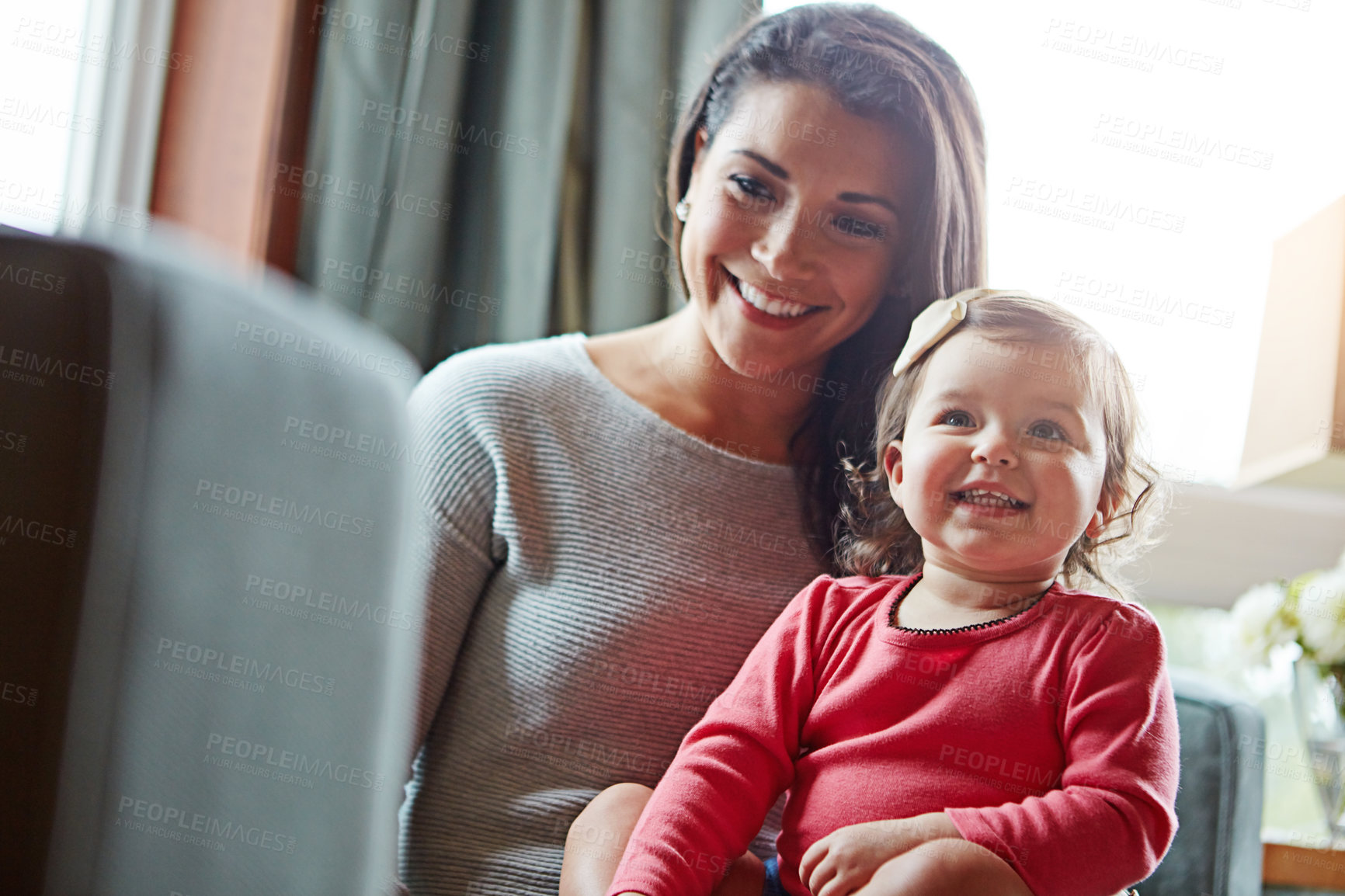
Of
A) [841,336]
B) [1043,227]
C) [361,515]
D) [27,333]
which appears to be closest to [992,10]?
[1043,227]

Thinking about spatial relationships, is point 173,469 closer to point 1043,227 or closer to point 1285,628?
point 1043,227

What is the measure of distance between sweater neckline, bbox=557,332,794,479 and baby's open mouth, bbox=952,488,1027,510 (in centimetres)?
21

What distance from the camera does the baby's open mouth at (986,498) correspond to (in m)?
0.57

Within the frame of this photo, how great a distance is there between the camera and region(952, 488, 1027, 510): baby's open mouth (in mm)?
572

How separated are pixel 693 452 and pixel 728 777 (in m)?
0.28

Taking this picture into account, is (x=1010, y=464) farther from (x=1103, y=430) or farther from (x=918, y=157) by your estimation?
(x=918, y=157)

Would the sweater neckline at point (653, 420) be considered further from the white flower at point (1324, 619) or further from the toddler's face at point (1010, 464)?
the white flower at point (1324, 619)

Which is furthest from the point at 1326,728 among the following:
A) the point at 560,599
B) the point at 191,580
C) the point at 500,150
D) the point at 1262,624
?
the point at 500,150

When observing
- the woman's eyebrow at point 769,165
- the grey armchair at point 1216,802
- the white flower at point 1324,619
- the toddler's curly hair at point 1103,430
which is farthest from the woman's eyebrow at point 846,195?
the white flower at point 1324,619

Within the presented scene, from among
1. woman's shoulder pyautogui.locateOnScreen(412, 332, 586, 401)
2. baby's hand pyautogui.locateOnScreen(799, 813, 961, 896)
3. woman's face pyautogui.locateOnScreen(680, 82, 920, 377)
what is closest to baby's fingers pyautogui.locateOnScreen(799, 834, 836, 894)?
baby's hand pyautogui.locateOnScreen(799, 813, 961, 896)

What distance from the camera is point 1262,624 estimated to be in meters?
1.07

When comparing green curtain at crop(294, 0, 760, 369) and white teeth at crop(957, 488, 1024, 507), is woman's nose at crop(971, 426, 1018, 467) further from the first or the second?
green curtain at crop(294, 0, 760, 369)

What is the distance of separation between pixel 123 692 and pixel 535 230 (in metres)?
0.86

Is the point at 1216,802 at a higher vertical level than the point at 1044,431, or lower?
lower
